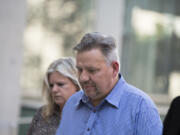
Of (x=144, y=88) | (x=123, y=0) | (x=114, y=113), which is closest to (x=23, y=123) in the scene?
(x=144, y=88)

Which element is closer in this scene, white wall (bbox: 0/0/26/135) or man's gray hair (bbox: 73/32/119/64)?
man's gray hair (bbox: 73/32/119/64)

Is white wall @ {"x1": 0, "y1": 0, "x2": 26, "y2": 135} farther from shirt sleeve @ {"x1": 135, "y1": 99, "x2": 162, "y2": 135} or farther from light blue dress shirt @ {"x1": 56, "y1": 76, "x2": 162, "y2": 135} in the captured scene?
shirt sleeve @ {"x1": 135, "y1": 99, "x2": 162, "y2": 135}

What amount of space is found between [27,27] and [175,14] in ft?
9.66

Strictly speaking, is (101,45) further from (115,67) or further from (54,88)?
(54,88)

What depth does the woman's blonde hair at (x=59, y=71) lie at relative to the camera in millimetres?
3631

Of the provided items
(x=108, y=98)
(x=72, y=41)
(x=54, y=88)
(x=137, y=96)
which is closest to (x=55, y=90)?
(x=54, y=88)

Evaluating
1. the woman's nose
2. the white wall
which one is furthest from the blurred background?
the woman's nose

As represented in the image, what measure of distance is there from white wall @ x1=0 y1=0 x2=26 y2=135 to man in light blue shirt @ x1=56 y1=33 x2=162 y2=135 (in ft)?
13.6

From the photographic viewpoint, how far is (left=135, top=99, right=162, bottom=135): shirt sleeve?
2447 millimetres

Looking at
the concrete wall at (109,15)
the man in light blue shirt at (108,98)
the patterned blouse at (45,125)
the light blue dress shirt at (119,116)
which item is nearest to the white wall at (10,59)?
the concrete wall at (109,15)

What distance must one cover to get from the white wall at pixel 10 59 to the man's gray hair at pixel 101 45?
13.5 feet

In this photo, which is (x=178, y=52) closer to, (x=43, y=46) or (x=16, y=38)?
(x=43, y=46)

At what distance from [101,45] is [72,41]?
4.94m

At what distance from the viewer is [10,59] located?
6684 millimetres
